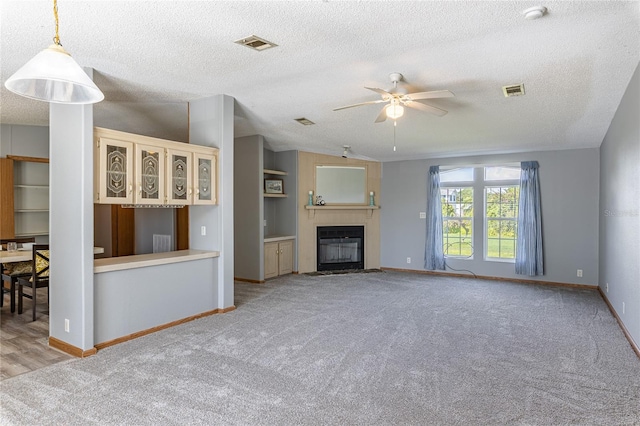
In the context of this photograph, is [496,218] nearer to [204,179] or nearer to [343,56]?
[343,56]

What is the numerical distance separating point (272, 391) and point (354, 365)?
0.77 meters

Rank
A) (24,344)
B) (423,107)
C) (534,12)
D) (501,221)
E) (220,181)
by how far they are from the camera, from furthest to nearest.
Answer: (501,221) → (220,181) → (423,107) → (24,344) → (534,12)

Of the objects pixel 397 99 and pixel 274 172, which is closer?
pixel 397 99

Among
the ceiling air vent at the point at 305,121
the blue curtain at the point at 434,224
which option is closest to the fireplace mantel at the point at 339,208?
the blue curtain at the point at 434,224

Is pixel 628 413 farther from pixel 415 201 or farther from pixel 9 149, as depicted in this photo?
pixel 9 149

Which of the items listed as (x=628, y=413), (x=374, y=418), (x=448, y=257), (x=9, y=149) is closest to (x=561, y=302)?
(x=448, y=257)

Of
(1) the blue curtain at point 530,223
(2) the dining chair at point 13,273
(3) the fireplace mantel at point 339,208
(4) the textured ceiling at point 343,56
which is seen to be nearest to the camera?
(4) the textured ceiling at point 343,56

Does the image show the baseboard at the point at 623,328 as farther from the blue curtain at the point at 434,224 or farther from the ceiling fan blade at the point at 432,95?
the ceiling fan blade at the point at 432,95

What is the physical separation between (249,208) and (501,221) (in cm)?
463

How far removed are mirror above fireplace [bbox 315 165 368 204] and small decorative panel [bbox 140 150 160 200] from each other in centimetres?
411

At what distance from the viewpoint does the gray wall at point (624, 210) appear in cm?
336

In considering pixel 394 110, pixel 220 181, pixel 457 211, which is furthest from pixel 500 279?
pixel 220 181

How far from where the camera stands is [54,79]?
1711 millimetres

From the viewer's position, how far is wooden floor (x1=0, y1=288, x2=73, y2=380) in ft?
10.3
